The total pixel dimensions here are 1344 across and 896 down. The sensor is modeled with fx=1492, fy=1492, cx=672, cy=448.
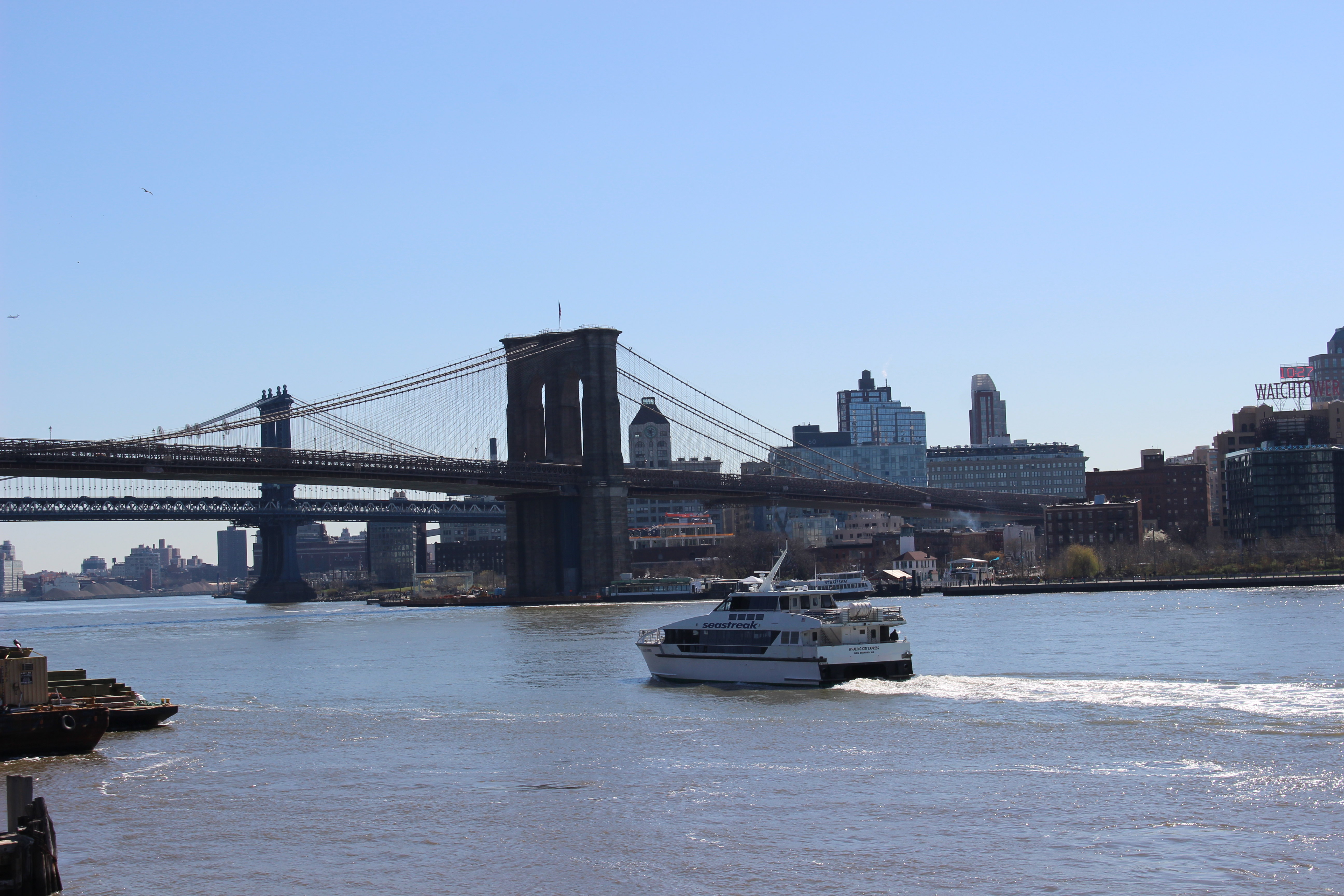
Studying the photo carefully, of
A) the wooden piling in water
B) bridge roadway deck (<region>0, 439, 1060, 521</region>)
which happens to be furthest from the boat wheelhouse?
the wooden piling in water

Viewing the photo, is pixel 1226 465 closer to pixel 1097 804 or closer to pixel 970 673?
pixel 970 673

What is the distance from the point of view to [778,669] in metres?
39.6

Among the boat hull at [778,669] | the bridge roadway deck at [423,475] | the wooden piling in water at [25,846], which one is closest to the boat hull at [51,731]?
the wooden piling in water at [25,846]

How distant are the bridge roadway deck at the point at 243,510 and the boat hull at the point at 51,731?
8653cm

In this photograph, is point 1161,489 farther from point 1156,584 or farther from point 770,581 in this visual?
point 770,581

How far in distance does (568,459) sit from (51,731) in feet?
269

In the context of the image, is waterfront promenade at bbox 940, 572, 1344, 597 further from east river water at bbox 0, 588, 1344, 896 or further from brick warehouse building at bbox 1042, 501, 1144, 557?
east river water at bbox 0, 588, 1344, 896

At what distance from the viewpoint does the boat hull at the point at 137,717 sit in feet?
111

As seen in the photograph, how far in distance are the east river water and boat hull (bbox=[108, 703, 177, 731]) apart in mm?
1110

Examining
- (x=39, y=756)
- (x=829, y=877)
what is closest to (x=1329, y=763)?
(x=829, y=877)

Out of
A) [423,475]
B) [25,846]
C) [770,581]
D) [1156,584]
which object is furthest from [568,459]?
[25,846]

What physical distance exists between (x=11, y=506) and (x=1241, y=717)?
116195 millimetres

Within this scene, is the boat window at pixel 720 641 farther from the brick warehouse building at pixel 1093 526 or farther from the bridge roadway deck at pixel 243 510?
the brick warehouse building at pixel 1093 526

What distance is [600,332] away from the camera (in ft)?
361
